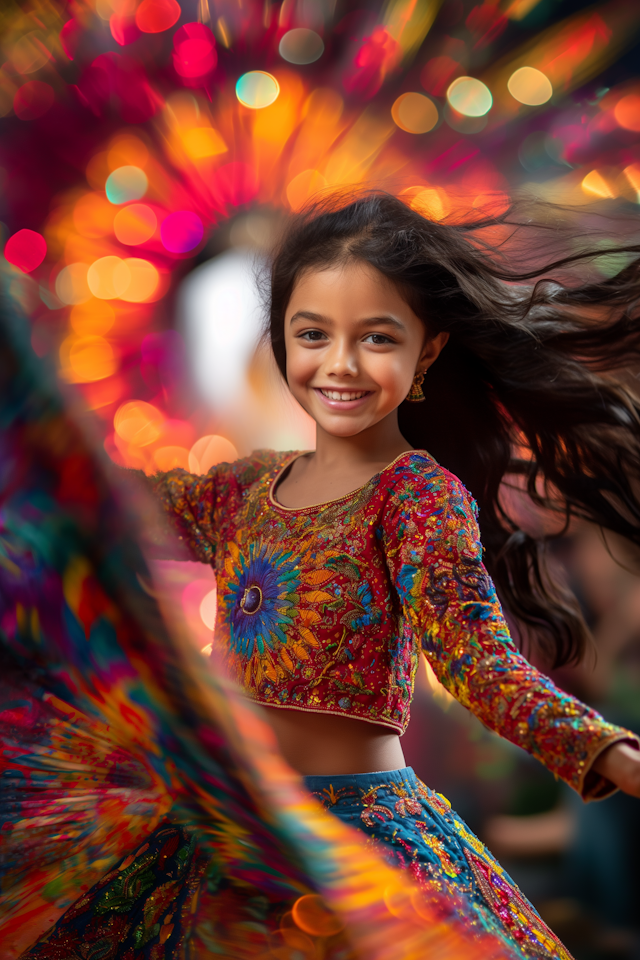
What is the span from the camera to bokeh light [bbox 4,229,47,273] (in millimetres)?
1239

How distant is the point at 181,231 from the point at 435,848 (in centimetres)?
113

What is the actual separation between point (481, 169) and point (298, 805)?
51.2 inches

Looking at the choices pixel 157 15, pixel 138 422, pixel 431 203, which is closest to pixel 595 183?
pixel 431 203

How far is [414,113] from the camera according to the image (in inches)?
60.0

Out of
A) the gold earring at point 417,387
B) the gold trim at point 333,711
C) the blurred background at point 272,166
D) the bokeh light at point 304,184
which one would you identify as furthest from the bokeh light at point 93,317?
the gold trim at point 333,711

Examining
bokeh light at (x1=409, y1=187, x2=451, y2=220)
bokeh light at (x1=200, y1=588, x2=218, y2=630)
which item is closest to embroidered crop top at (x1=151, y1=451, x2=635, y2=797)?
bokeh light at (x1=409, y1=187, x2=451, y2=220)

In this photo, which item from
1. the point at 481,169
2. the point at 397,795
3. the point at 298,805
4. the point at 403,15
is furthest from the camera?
the point at 481,169

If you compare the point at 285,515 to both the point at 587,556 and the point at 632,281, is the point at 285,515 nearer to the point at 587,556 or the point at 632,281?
the point at 632,281

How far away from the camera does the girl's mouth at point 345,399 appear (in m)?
0.77

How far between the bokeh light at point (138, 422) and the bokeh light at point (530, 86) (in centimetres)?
86

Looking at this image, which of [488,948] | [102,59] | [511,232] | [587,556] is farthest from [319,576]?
[102,59]

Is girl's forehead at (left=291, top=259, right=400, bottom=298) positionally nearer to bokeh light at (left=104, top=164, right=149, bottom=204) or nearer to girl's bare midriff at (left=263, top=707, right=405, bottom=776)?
girl's bare midriff at (left=263, top=707, right=405, bottom=776)

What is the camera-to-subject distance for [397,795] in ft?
2.39

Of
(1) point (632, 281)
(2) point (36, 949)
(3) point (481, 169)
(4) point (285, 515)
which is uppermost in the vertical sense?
(3) point (481, 169)
